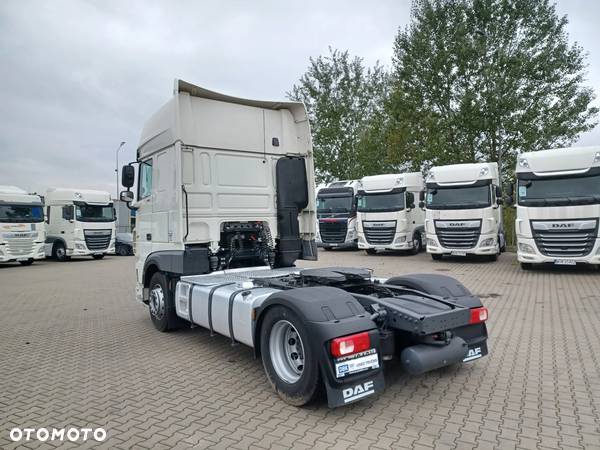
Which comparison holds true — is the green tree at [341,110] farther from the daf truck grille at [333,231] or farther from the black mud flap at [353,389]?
the black mud flap at [353,389]

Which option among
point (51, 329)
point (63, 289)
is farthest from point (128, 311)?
point (63, 289)

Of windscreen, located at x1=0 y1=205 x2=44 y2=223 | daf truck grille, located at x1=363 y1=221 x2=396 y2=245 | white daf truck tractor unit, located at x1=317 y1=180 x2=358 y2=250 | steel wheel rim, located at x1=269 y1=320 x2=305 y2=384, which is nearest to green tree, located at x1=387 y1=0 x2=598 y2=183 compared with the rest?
white daf truck tractor unit, located at x1=317 y1=180 x2=358 y2=250

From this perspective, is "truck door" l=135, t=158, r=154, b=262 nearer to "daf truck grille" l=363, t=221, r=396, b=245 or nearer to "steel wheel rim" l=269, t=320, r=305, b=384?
"steel wheel rim" l=269, t=320, r=305, b=384

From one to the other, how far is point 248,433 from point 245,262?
3.78 meters

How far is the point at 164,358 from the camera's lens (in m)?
5.27

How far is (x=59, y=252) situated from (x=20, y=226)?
Result: 3.17m

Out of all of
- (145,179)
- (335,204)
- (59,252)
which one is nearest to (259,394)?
(145,179)

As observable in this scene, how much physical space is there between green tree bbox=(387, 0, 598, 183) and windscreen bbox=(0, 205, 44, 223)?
666 inches

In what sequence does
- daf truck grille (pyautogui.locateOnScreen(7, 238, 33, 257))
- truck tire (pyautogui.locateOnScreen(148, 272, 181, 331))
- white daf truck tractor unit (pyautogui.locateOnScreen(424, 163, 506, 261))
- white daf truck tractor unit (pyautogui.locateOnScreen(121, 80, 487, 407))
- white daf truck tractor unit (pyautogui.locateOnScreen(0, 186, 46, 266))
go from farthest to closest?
daf truck grille (pyautogui.locateOnScreen(7, 238, 33, 257)), white daf truck tractor unit (pyautogui.locateOnScreen(0, 186, 46, 266)), white daf truck tractor unit (pyautogui.locateOnScreen(424, 163, 506, 261)), truck tire (pyautogui.locateOnScreen(148, 272, 181, 331)), white daf truck tractor unit (pyautogui.locateOnScreen(121, 80, 487, 407))

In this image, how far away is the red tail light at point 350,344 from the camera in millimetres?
3301

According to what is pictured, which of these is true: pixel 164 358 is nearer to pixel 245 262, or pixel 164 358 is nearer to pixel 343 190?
pixel 245 262

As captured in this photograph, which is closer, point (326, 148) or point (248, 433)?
point (248, 433)

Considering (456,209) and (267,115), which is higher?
(267,115)

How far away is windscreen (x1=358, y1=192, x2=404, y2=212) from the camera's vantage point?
1727 cm
